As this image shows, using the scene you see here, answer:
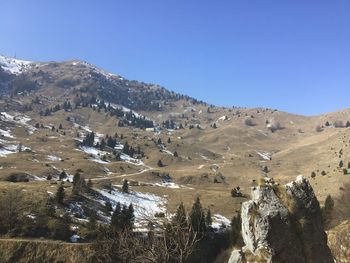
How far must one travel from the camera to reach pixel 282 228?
908 inches

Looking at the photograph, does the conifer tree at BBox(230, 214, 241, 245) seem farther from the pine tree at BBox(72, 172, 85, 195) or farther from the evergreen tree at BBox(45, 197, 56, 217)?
the pine tree at BBox(72, 172, 85, 195)

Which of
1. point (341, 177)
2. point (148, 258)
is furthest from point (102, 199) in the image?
point (148, 258)

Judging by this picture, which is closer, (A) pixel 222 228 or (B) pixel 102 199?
(A) pixel 222 228

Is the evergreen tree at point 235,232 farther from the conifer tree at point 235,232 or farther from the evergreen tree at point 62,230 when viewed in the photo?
the evergreen tree at point 62,230

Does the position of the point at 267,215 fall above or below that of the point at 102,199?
above

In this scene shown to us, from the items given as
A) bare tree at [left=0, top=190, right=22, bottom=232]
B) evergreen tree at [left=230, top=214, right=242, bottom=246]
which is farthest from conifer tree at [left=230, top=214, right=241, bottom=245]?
bare tree at [left=0, top=190, right=22, bottom=232]

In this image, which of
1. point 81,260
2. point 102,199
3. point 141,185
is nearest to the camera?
point 81,260

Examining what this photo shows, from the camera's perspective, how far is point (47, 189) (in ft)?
422

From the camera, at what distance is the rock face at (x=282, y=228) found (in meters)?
22.6

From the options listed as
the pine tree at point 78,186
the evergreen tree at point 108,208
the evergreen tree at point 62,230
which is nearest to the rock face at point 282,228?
the evergreen tree at point 62,230

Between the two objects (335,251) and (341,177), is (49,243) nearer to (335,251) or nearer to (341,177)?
(335,251)

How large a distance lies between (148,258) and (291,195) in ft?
28.8

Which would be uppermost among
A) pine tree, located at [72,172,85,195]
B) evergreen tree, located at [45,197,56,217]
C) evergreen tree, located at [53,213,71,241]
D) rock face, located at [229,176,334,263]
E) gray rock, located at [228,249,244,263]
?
rock face, located at [229,176,334,263]

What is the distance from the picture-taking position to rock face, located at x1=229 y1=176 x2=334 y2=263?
890 inches
